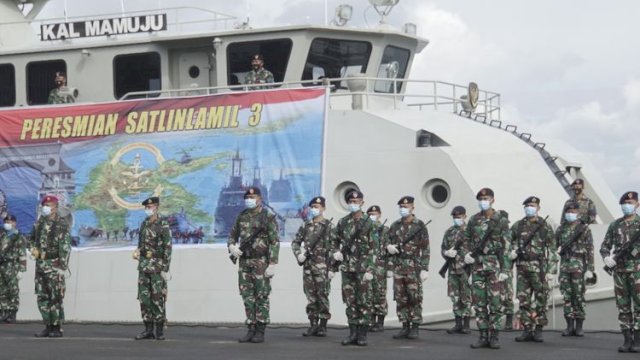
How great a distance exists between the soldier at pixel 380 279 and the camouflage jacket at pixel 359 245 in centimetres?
78

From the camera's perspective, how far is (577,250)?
14602 millimetres

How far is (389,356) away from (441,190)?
500 centimetres

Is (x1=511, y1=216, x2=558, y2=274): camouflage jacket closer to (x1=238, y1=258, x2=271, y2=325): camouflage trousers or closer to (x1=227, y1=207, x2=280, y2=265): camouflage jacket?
(x1=227, y1=207, x2=280, y2=265): camouflage jacket

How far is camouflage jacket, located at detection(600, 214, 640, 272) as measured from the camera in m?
12.7

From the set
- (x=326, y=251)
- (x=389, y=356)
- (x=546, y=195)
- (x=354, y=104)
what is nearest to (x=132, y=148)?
(x=354, y=104)

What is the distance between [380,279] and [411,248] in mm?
902

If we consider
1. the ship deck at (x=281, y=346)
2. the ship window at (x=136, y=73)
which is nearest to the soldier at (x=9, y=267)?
the ship deck at (x=281, y=346)

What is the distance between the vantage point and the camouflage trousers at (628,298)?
12633 mm

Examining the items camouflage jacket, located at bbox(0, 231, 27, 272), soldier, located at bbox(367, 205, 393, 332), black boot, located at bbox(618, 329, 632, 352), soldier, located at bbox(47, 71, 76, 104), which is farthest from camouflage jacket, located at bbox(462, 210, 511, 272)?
soldier, located at bbox(47, 71, 76, 104)

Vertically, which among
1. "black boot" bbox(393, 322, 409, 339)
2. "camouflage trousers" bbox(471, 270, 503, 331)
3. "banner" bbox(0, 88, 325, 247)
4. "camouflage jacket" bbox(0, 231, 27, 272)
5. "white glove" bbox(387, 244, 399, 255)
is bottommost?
"black boot" bbox(393, 322, 409, 339)

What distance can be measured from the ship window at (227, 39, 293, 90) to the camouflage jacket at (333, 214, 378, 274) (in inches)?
209

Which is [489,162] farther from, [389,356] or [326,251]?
[389,356]

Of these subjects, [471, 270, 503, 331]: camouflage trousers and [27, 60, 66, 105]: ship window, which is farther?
[27, 60, 66, 105]: ship window

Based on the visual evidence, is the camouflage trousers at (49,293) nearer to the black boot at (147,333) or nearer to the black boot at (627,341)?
the black boot at (147,333)
